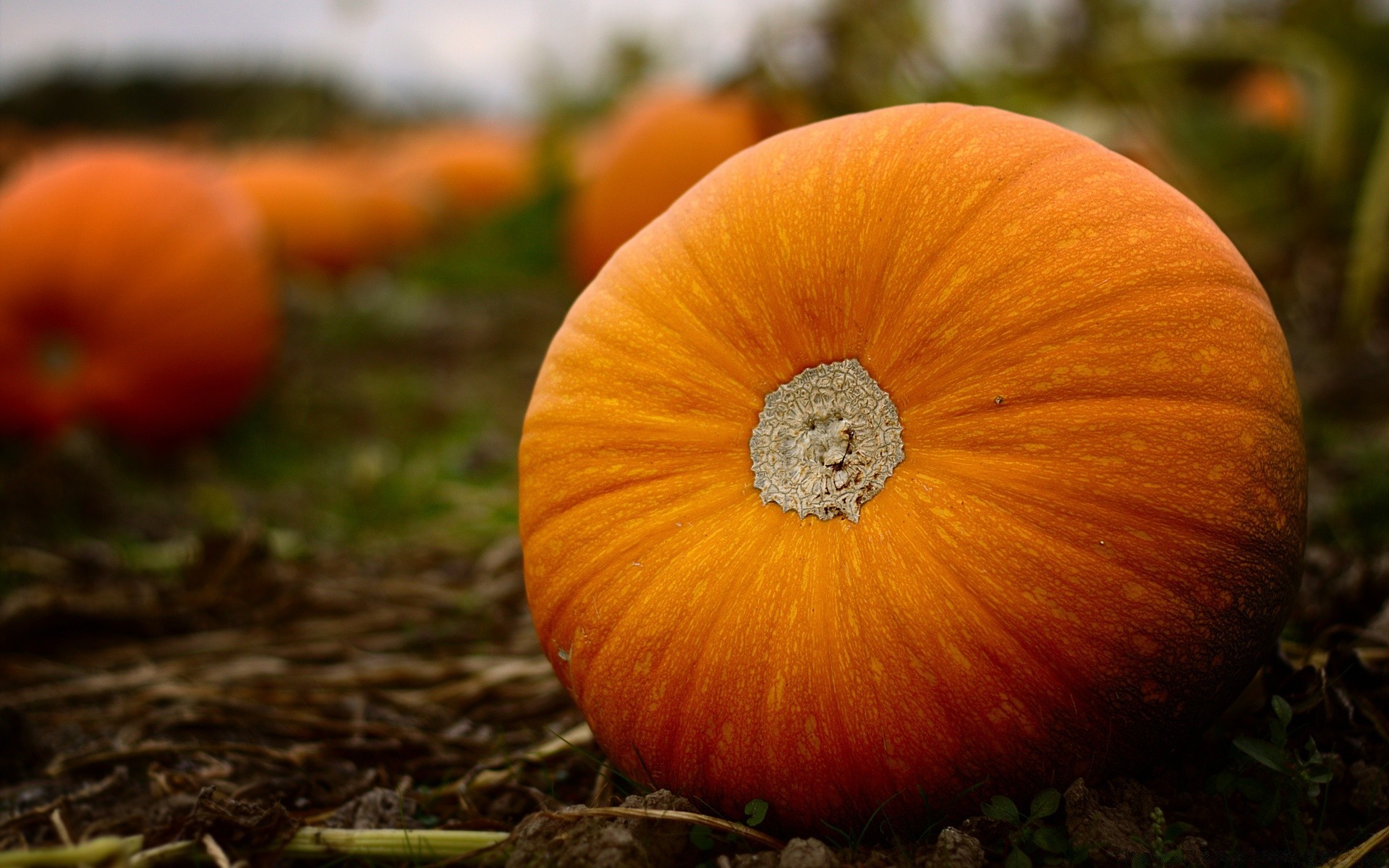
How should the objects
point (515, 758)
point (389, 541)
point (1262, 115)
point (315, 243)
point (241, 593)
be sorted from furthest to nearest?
point (315, 243) → point (1262, 115) → point (389, 541) → point (241, 593) → point (515, 758)

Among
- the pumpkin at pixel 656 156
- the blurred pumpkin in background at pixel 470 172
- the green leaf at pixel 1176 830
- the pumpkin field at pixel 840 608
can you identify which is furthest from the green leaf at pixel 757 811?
the blurred pumpkin in background at pixel 470 172

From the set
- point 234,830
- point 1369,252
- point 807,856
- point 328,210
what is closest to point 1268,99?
point 1369,252

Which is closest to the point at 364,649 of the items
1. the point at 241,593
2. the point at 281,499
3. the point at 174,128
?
the point at 241,593

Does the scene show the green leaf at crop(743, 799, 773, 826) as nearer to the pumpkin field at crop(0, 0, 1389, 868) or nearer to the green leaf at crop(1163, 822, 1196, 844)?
the pumpkin field at crop(0, 0, 1389, 868)

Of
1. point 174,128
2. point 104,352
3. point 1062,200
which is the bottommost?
point 1062,200

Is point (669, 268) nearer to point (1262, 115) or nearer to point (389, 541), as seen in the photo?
point (389, 541)

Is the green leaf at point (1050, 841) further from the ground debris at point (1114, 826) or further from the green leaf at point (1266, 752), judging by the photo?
the green leaf at point (1266, 752)

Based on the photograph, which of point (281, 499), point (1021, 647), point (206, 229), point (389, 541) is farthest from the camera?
point (206, 229)
